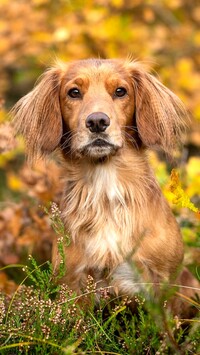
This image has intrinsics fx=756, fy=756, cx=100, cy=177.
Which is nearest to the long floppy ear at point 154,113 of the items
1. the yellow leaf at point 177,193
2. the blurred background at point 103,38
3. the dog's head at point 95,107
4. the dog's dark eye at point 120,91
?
the dog's head at point 95,107

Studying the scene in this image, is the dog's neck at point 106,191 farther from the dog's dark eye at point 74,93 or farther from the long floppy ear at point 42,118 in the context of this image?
the dog's dark eye at point 74,93

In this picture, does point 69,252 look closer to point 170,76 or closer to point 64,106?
point 64,106

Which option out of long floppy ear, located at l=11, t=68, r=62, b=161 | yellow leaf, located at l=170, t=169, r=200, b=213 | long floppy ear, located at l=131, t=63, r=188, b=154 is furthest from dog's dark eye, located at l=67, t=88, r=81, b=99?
yellow leaf, located at l=170, t=169, r=200, b=213

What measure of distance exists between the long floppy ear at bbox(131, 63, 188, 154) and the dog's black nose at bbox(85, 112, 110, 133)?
372 mm

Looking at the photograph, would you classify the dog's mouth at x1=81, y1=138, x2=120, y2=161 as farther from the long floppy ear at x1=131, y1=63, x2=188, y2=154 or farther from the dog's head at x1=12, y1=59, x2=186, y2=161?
the long floppy ear at x1=131, y1=63, x2=188, y2=154

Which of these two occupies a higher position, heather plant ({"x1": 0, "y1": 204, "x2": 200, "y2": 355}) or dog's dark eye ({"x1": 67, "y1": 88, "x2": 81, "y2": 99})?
dog's dark eye ({"x1": 67, "y1": 88, "x2": 81, "y2": 99})

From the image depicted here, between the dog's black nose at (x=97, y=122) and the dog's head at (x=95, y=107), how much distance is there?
0.15 ft

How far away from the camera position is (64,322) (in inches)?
121

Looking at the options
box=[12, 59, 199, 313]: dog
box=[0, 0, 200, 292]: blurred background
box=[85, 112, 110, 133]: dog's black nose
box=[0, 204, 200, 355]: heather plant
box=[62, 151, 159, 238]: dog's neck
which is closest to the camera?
box=[0, 204, 200, 355]: heather plant

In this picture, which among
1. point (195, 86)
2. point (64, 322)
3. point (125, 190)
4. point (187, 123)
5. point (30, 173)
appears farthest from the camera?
point (195, 86)

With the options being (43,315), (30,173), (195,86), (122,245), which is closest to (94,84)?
(122,245)

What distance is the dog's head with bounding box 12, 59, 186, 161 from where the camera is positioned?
3.60m

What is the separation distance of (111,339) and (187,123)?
4.51 ft

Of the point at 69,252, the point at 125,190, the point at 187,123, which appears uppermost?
the point at 187,123
